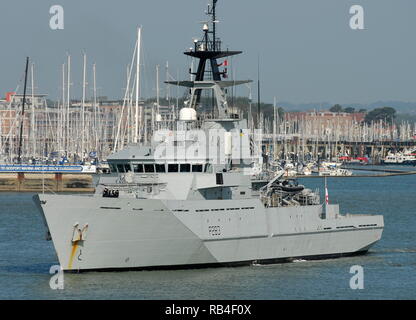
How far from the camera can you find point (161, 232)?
31.2 meters

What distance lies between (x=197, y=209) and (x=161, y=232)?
151cm

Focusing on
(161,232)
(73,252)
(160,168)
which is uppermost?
(160,168)

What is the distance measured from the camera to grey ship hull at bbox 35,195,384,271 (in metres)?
30.6

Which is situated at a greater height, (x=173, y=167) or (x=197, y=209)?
(x=173, y=167)

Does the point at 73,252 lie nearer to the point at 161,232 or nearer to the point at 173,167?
the point at 161,232

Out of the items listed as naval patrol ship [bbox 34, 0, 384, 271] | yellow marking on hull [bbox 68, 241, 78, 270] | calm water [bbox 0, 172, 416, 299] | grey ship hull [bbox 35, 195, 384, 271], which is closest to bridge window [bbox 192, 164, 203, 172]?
naval patrol ship [bbox 34, 0, 384, 271]

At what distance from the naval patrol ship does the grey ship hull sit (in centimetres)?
3

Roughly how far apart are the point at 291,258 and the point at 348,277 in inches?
131

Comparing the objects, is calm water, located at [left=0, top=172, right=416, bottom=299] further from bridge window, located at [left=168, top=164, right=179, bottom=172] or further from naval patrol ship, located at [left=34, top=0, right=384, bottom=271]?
bridge window, located at [left=168, top=164, right=179, bottom=172]

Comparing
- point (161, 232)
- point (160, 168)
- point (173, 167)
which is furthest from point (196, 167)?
point (161, 232)

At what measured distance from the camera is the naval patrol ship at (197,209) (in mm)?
30766

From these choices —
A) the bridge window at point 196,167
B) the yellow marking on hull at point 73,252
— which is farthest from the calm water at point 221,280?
the bridge window at point 196,167

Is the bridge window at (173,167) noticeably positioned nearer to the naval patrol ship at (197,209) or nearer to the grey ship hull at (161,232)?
the naval patrol ship at (197,209)

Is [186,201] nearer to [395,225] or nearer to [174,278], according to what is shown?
[174,278]
